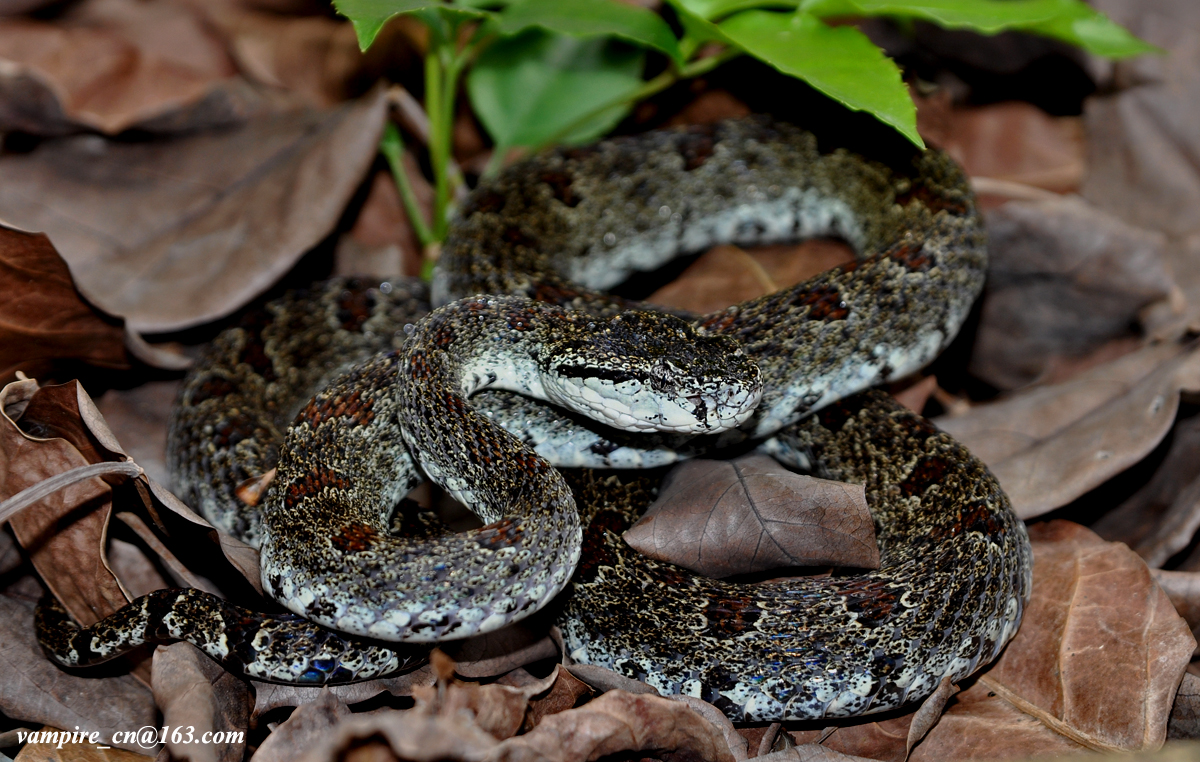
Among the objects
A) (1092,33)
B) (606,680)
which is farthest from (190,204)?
(1092,33)

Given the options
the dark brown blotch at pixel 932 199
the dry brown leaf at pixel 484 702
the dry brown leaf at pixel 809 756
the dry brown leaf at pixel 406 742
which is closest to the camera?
the dry brown leaf at pixel 406 742

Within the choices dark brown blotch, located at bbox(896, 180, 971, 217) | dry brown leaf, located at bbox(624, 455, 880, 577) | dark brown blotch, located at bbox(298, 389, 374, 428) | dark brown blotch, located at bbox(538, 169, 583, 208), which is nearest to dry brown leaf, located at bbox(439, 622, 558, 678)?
dry brown leaf, located at bbox(624, 455, 880, 577)

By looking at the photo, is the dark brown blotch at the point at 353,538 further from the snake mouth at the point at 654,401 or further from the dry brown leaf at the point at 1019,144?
the dry brown leaf at the point at 1019,144

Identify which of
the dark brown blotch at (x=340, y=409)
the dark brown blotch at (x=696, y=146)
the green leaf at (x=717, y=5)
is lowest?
the dark brown blotch at (x=340, y=409)

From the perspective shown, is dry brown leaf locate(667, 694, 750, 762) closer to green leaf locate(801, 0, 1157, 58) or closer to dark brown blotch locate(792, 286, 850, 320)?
dark brown blotch locate(792, 286, 850, 320)

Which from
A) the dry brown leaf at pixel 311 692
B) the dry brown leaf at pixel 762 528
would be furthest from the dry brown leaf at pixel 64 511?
the dry brown leaf at pixel 762 528

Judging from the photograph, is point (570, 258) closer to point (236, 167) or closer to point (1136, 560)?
point (236, 167)
